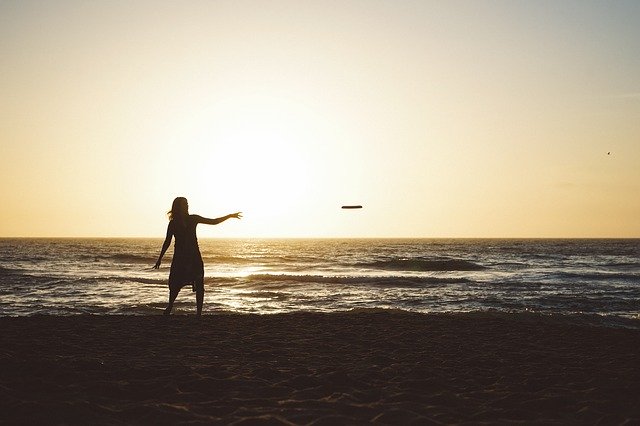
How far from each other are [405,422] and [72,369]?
3807 mm

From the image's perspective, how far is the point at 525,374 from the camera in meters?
6.07

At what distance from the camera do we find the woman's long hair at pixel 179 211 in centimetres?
920

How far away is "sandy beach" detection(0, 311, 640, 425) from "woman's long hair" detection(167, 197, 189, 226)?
6.34 ft

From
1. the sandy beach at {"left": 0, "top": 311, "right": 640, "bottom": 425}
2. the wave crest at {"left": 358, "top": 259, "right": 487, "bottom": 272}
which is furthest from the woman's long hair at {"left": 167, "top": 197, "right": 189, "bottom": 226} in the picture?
the wave crest at {"left": 358, "top": 259, "right": 487, "bottom": 272}

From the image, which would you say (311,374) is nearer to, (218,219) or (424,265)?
(218,219)

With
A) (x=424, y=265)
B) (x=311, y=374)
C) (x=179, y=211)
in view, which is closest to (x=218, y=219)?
(x=179, y=211)

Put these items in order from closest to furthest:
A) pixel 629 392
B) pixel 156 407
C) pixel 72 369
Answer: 1. pixel 156 407
2. pixel 629 392
3. pixel 72 369

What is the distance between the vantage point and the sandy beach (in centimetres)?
441

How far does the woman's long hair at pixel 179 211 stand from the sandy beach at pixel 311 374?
193cm

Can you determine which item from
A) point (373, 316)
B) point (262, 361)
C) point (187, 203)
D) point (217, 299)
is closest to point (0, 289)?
point (217, 299)

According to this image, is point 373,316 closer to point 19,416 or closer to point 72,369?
point 72,369

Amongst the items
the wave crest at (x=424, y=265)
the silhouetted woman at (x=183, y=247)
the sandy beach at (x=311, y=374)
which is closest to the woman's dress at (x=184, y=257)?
the silhouetted woman at (x=183, y=247)

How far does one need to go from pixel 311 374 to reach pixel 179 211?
453 centimetres

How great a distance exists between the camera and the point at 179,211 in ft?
30.3
